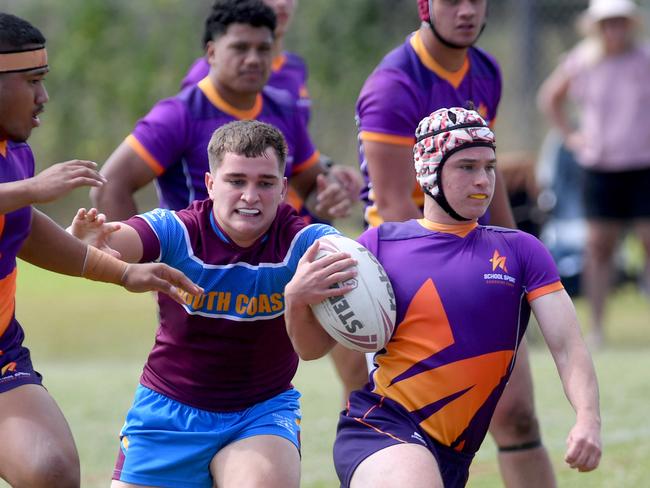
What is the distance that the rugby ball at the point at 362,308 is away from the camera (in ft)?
14.1

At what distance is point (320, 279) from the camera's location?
4.26 meters

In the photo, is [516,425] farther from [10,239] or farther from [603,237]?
[603,237]

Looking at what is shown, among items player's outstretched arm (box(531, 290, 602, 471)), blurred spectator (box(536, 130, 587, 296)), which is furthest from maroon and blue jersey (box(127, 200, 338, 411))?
blurred spectator (box(536, 130, 587, 296))

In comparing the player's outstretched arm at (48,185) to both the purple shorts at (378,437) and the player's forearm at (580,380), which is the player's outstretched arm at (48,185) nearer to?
the purple shorts at (378,437)

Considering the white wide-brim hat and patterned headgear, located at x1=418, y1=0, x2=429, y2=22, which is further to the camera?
the white wide-brim hat

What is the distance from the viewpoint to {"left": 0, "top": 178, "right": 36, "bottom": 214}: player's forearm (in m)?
4.28

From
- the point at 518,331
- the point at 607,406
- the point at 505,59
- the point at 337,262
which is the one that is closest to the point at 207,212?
the point at 337,262

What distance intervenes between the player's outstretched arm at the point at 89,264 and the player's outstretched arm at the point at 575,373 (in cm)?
118

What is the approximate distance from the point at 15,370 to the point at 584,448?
2029 millimetres

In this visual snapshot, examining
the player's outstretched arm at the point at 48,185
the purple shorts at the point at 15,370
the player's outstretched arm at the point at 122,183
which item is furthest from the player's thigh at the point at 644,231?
the player's outstretched arm at the point at 48,185

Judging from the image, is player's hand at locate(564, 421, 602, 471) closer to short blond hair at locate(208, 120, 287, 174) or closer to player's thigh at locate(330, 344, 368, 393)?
short blond hair at locate(208, 120, 287, 174)

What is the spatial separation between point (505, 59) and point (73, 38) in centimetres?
545

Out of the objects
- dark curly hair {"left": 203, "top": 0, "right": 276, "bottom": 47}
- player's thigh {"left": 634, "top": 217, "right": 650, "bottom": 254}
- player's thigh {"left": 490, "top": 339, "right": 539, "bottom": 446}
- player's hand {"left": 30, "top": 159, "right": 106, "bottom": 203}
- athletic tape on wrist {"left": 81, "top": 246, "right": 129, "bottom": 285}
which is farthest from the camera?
player's thigh {"left": 634, "top": 217, "right": 650, "bottom": 254}

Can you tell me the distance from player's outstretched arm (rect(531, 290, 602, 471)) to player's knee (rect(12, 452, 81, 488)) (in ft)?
5.43
